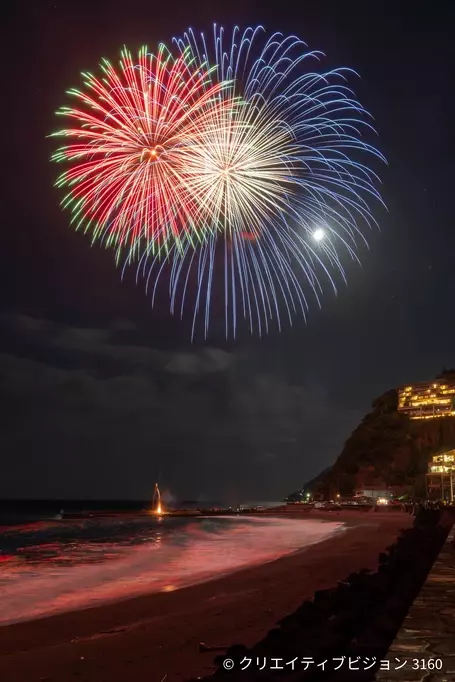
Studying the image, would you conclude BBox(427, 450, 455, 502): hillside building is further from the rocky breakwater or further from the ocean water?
the rocky breakwater

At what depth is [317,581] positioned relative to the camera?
2073 cm

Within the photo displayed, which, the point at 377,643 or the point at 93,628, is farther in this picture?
the point at 93,628

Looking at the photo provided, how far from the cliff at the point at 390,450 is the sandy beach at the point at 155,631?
88.7m

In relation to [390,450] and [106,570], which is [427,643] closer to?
[106,570]

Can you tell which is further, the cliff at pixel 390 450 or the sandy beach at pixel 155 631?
the cliff at pixel 390 450

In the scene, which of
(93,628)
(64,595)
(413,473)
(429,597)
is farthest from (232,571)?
(413,473)

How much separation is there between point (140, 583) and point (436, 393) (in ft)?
354

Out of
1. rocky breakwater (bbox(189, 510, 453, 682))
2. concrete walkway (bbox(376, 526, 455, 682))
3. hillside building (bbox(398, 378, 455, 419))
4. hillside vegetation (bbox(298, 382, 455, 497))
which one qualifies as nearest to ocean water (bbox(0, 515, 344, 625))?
rocky breakwater (bbox(189, 510, 453, 682))

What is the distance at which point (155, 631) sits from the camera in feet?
44.5

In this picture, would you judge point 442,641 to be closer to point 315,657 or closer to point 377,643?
point 377,643

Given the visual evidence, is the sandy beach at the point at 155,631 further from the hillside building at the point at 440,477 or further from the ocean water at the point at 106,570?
the hillside building at the point at 440,477

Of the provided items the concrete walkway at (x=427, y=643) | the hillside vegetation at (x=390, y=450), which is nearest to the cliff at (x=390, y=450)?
the hillside vegetation at (x=390, y=450)

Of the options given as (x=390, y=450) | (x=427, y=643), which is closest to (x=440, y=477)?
(x=390, y=450)

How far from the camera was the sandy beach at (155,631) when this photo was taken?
35.0 ft
